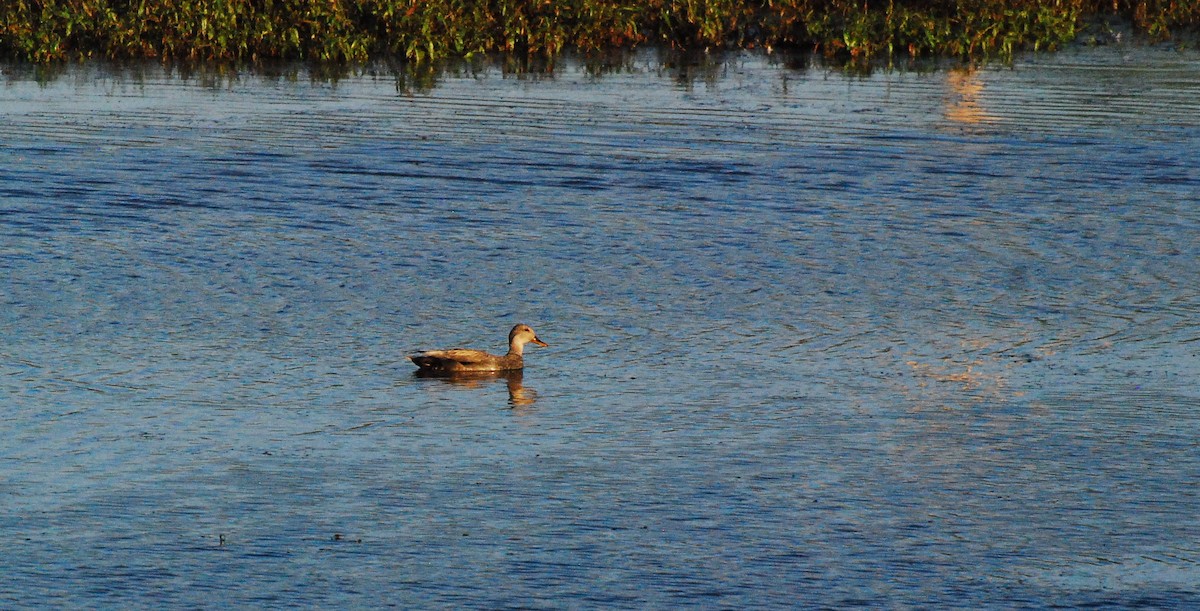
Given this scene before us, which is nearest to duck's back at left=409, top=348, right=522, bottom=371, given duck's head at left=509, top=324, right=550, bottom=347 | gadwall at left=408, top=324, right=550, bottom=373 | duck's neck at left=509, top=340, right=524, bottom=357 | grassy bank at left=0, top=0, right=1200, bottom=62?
gadwall at left=408, top=324, right=550, bottom=373

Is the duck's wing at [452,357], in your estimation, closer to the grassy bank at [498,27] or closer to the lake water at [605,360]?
the lake water at [605,360]

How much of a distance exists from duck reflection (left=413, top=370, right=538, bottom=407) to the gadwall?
0.03 m

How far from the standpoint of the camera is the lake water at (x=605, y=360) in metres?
11.2

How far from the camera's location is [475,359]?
51.1 feet

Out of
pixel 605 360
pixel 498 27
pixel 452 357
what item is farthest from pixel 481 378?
pixel 498 27

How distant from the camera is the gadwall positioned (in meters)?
15.4

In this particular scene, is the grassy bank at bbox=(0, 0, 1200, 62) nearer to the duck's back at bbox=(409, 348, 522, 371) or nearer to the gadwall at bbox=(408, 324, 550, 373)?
the gadwall at bbox=(408, 324, 550, 373)

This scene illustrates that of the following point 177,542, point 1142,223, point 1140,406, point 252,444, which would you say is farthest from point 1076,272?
point 177,542

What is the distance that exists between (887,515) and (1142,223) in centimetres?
1135

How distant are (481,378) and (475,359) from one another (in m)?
0.16

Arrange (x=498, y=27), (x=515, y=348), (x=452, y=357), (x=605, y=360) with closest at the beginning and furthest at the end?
(x=452, y=357)
(x=515, y=348)
(x=605, y=360)
(x=498, y=27)

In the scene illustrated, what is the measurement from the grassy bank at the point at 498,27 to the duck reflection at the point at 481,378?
2233cm

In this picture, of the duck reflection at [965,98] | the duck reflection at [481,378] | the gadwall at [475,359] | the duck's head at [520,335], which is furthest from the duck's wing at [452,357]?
the duck reflection at [965,98]

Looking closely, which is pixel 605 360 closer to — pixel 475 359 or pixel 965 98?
pixel 475 359
